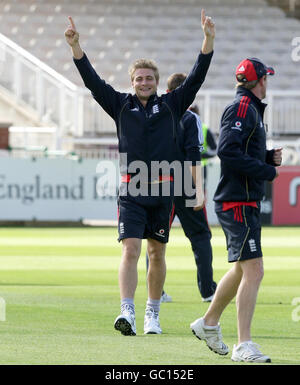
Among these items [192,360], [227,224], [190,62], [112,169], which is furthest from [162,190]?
[190,62]

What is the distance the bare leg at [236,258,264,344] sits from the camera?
732 centimetres

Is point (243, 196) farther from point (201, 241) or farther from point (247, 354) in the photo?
point (201, 241)

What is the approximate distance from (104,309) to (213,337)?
283 centimetres

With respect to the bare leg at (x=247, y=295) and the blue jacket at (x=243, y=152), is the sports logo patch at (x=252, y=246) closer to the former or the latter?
the bare leg at (x=247, y=295)

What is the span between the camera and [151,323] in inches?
348

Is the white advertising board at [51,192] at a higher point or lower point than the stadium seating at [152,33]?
lower

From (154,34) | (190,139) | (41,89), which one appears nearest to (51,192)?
(41,89)

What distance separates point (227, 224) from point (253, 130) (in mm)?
664

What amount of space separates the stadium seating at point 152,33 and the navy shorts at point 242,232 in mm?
→ 25364

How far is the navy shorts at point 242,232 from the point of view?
7387 millimetres

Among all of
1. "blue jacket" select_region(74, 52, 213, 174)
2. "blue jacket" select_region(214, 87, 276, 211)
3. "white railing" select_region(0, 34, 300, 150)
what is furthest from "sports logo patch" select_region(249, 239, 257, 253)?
"white railing" select_region(0, 34, 300, 150)

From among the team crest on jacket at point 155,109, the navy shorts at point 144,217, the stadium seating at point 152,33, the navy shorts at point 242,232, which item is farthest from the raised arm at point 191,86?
the stadium seating at point 152,33

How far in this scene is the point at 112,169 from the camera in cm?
2600

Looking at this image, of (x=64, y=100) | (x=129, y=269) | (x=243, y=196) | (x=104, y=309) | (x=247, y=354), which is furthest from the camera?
(x=64, y=100)
